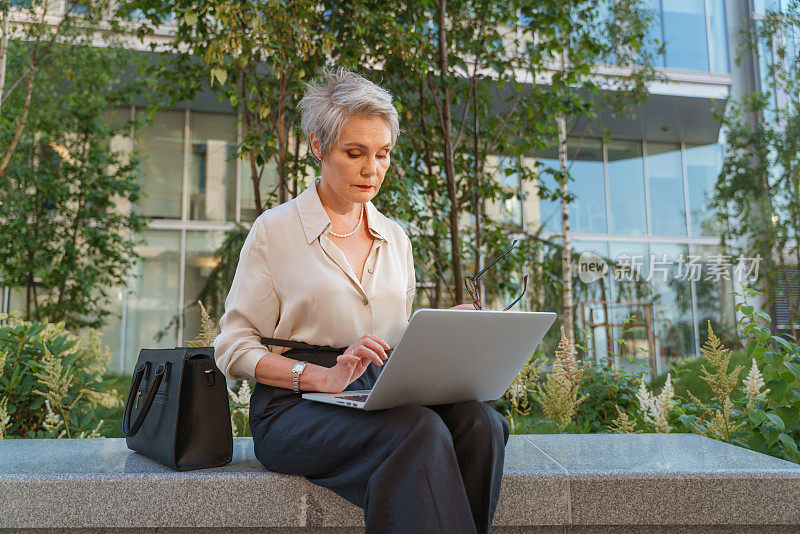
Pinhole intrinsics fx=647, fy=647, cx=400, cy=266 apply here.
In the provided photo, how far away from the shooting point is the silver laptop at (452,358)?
1413mm

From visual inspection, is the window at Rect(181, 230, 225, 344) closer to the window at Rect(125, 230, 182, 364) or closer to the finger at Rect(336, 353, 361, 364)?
the window at Rect(125, 230, 182, 364)

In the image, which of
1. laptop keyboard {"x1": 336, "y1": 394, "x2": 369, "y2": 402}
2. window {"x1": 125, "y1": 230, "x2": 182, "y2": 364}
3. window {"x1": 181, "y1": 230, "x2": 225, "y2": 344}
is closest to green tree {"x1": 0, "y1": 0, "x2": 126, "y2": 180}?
window {"x1": 125, "y1": 230, "x2": 182, "y2": 364}

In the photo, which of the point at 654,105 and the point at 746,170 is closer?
the point at 746,170

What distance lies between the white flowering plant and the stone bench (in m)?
1.10

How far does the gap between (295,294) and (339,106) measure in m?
0.57

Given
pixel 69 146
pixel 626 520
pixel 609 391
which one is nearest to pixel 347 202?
pixel 626 520

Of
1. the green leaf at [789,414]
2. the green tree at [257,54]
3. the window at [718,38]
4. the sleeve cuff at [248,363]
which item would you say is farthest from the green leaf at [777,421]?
the window at [718,38]

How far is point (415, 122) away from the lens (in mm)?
5672

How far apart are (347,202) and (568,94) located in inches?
136

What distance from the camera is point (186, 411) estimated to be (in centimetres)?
190

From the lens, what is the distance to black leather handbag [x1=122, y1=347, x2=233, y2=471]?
74.7 inches

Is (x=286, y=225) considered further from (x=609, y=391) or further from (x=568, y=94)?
(x=568, y=94)

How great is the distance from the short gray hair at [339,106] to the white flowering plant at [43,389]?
201 centimetres

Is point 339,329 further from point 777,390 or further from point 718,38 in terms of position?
point 718,38
